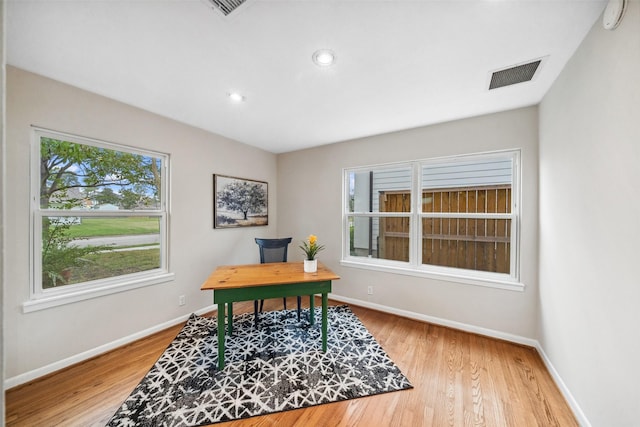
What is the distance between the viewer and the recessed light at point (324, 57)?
160cm

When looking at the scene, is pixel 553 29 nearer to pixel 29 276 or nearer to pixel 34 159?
pixel 34 159

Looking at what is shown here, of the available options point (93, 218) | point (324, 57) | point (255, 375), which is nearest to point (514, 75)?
point (324, 57)

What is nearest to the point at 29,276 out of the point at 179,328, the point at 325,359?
the point at 179,328

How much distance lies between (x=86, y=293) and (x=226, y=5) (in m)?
2.68

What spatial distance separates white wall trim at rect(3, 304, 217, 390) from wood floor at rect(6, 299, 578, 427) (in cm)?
5

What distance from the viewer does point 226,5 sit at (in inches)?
50.0

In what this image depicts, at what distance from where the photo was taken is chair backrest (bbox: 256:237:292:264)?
3123 millimetres

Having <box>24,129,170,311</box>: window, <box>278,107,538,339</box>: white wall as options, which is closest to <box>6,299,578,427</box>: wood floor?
<box>278,107,538,339</box>: white wall

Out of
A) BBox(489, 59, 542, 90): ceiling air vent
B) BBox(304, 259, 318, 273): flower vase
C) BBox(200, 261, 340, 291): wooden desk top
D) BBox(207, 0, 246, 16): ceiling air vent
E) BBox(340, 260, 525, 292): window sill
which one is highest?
BBox(207, 0, 246, 16): ceiling air vent

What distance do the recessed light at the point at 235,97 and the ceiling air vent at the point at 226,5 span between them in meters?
0.91

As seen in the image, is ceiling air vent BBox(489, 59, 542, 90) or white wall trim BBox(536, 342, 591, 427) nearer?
white wall trim BBox(536, 342, 591, 427)

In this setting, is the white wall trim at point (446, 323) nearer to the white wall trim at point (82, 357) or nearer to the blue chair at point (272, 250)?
the blue chair at point (272, 250)

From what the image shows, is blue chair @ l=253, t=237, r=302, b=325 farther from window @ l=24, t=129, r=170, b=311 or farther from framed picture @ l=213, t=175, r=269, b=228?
window @ l=24, t=129, r=170, b=311

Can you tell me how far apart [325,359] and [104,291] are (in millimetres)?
2262
